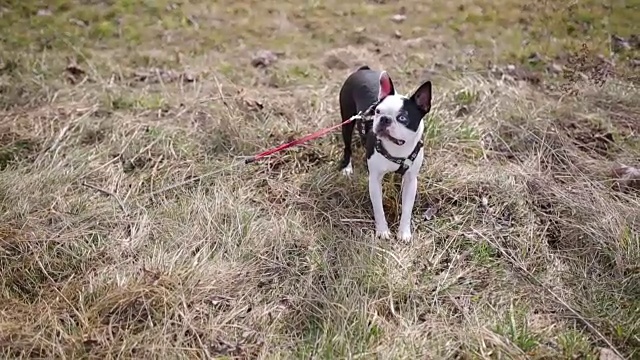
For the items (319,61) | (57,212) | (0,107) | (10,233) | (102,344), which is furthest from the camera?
(319,61)

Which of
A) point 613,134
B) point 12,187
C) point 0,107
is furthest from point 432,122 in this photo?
point 0,107

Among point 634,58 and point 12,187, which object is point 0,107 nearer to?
point 12,187

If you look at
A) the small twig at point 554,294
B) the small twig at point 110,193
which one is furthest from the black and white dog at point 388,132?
the small twig at point 110,193

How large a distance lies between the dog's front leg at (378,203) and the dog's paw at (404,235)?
2.5 inches

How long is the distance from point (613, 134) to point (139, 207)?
10.7 ft

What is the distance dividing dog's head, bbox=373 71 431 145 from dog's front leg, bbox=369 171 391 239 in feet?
0.98

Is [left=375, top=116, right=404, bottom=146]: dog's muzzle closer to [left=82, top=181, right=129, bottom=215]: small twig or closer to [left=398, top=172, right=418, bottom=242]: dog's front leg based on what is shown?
[left=398, top=172, right=418, bottom=242]: dog's front leg

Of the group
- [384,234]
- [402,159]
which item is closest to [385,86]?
[402,159]

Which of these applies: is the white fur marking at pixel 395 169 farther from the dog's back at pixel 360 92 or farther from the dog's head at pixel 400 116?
the dog's back at pixel 360 92

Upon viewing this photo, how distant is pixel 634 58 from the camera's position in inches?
206

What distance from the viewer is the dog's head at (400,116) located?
3.04 m

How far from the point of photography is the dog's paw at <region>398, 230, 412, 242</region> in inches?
133

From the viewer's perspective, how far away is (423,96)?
120 inches

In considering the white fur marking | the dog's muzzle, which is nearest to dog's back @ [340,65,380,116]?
the white fur marking
